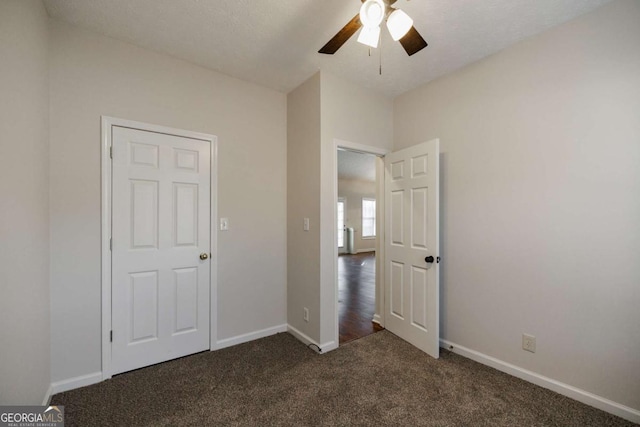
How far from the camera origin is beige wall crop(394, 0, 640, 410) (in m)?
1.70

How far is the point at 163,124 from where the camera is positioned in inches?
91.0

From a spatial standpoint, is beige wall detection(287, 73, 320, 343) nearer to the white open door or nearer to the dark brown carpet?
the dark brown carpet

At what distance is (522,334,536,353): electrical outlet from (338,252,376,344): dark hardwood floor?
1.39m

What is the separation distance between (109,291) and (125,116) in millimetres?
1417

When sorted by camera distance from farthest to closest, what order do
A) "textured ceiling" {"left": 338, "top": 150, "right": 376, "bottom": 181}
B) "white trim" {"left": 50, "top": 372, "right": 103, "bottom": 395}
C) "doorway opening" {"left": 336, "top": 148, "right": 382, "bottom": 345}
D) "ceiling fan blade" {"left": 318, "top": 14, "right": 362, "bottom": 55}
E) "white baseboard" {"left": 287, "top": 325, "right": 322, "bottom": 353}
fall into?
"textured ceiling" {"left": 338, "top": 150, "right": 376, "bottom": 181}, "doorway opening" {"left": 336, "top": 148, "right": 382, "bottom": 345}, "white baseboard" {"left": 287, "top": 325, "right": 322, "bottom": 353}, "white trim" {"left": 50, "top": 372, "right": 103, "bottom": 395}, "ceiling fan blade" {"left": 318, "top": 14, "right": 362, "bottom": 55}

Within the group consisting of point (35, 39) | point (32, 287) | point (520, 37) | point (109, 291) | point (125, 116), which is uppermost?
point (520, 37)

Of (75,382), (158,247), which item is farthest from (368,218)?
(75,382)

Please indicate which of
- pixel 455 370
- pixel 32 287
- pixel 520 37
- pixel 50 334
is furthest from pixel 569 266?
pixel 50 334

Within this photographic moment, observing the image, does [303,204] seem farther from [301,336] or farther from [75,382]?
[75,382]

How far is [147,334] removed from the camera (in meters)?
2.25

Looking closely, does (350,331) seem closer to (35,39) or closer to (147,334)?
(147,334)

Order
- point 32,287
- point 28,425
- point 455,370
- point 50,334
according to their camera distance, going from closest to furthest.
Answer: point 28,425, point 32,287, point 50,334, point 455,370

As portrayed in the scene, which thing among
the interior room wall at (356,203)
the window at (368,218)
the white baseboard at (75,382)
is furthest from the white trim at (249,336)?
the window at (368,218)

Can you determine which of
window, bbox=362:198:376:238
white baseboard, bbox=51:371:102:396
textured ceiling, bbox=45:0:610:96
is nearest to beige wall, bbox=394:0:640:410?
textured ceiling, bbox=45:0:610:96
